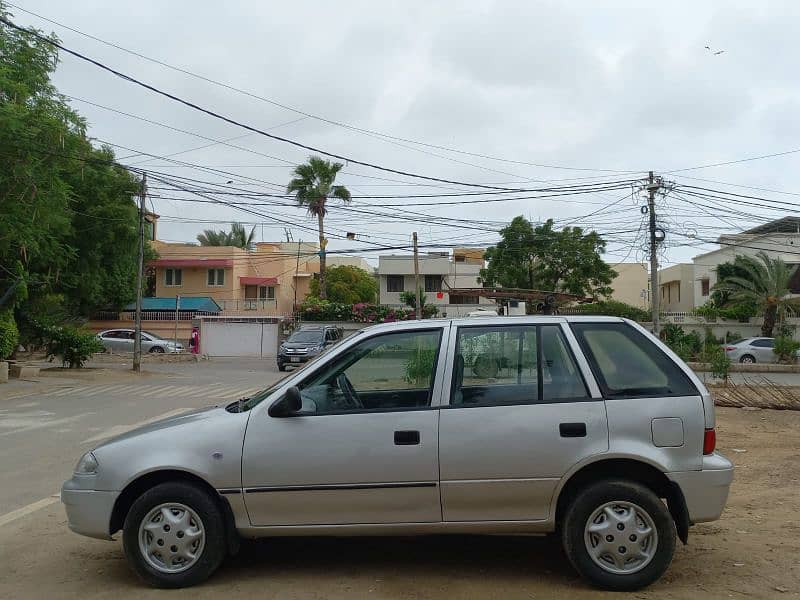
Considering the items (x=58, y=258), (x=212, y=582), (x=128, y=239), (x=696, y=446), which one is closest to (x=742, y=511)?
(x=696, y=446)

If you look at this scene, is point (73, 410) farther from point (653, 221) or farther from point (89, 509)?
point (653, 221)

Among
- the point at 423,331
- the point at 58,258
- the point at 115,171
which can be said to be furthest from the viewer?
the point at 115,171

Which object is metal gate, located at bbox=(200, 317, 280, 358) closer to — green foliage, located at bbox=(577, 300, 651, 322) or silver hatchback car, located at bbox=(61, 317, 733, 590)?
green foliage, located at bbox=(577, 300, 651, 322)

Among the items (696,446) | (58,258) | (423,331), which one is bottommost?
(696,446)

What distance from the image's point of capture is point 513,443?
15.7 feet

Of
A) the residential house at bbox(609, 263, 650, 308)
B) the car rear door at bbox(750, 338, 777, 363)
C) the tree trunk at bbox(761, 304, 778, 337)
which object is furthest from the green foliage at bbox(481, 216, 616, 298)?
the residential house at bbox(609, 263, 650, 308)

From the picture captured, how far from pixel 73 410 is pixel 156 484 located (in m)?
11.8

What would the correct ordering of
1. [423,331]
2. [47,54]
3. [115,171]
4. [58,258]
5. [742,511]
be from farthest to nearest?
[115,171]
[58,258]
[47,54]
[742,511]
[423,331]

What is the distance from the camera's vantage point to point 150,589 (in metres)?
4.87

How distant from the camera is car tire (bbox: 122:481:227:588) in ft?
15.8

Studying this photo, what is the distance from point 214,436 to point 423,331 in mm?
1527

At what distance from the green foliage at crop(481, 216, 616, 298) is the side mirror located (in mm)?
37606

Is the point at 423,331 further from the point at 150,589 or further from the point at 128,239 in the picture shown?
the point at 128,239

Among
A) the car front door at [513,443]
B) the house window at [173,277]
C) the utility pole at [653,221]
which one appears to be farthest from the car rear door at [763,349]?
the house window at [173,277]
